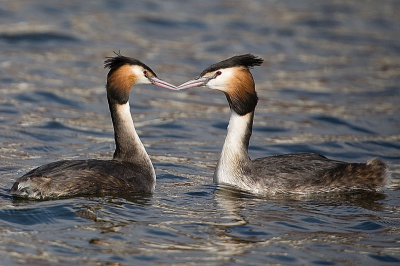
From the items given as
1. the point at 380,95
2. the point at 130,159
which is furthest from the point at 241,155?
the point at 380,95

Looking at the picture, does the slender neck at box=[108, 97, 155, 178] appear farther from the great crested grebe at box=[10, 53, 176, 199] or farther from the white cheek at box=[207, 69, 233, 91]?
the white cheek at box=[207, 69, 233, 91]

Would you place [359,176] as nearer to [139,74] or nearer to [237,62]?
[237,62]

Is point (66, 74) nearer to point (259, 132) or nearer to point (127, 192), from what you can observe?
point (259, 132)

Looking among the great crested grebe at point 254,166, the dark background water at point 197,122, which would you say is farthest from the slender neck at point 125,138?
the great crested grebe at point 254,166

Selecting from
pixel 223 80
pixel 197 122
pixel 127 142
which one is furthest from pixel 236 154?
pixel 197 122

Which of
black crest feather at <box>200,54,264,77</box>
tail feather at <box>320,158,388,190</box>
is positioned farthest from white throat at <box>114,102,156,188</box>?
tail feather at <box>320,158,388,190</box>

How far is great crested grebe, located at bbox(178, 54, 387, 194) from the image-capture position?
30.8 feet

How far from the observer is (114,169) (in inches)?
348

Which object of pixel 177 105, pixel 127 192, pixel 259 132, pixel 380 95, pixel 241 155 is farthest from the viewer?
pixel 380 95

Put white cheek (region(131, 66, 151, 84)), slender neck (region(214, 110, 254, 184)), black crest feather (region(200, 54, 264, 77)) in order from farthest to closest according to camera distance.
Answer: slender neck (region(214, 110, 254, 184)), black crest feather (region(200, 54, 264, 77)), white cheek (region(131, 66, 151, 84))

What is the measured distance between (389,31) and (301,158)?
1241cm

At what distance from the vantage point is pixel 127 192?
8.84m

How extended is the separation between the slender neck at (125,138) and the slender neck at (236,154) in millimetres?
889

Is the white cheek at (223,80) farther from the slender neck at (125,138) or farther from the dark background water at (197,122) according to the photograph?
the dark background water at (197,122)
